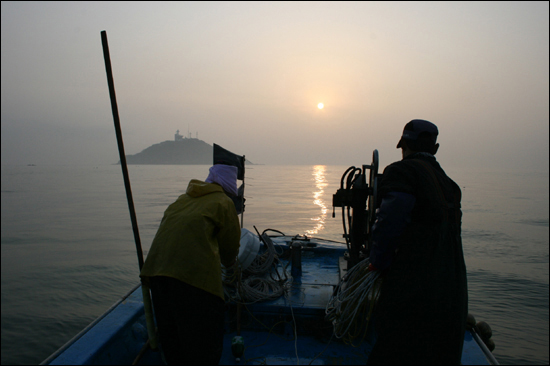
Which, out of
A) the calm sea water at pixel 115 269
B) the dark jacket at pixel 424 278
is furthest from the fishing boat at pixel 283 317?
the calm sea water at pixel 115 269

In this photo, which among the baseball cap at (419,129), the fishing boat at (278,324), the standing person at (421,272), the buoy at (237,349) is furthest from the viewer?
the buoy at (237,349)

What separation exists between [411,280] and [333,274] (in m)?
2.82

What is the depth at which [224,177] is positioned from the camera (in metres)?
2.68

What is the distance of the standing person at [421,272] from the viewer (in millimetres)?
1852

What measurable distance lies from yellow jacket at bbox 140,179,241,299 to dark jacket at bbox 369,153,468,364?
1.10 meters

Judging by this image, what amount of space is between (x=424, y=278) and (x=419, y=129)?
0.93 meters

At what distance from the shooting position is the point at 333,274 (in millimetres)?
4598

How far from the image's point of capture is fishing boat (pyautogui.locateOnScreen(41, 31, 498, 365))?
101 inches

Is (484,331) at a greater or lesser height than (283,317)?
lesser

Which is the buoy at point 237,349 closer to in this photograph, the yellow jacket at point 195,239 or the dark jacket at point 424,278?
the yellow jacket at point 195,239

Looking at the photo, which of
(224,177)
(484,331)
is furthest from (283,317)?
(484,331)

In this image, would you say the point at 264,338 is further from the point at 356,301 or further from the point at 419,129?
the point at 419,129

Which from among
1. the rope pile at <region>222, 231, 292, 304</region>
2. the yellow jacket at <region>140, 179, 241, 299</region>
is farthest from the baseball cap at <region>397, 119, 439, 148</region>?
the rope pile at <region>222, 231, 292, 304</region>

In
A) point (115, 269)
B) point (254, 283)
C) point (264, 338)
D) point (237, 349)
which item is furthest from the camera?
point (115, 269)
